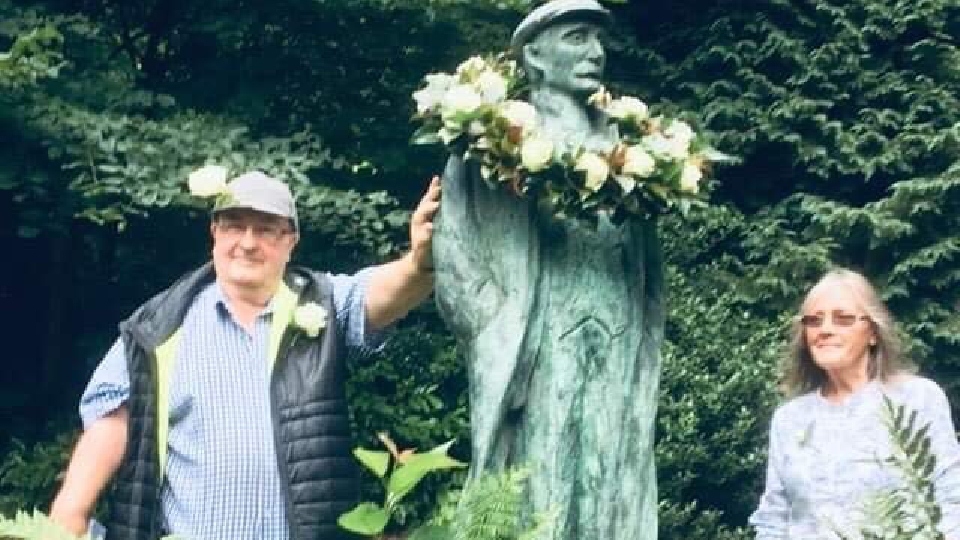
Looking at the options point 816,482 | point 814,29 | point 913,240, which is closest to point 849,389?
point 816,482

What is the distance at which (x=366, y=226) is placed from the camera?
761 cm

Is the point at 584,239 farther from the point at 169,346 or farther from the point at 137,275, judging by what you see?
the point at 137,275

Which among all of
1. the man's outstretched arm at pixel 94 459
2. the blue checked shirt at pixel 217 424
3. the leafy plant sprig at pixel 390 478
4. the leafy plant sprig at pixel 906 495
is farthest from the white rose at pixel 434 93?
the leafy plant sprig at pixel 906 495

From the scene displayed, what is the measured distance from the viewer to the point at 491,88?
352 cm

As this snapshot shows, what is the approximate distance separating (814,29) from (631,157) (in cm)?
627

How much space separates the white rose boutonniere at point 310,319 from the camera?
358 centimetres

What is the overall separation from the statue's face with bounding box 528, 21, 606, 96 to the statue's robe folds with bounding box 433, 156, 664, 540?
29cm

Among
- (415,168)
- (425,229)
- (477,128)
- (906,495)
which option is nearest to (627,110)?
(477,128)

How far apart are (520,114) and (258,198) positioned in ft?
2.11

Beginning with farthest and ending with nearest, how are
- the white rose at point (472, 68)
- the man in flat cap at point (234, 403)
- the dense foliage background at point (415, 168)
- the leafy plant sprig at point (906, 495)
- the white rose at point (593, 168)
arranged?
1. the dense foliage background at point (415, 168)
2. the white rose at point (472, 68)
3. the man in flat cap at point (234, 403)
4. the white rose at point (593, 168)
5. the leafy plant sprig at point (906, 495)

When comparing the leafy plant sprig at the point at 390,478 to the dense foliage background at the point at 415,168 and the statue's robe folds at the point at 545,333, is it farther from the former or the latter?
the dense foliage background at the point at 415,168

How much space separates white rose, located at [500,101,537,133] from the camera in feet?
11.3

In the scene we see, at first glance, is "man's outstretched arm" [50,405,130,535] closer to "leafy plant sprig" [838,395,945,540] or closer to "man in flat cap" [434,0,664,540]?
"man in flat cap" [434,0,664,540]

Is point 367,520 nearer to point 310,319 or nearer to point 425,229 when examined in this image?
point 310,319
